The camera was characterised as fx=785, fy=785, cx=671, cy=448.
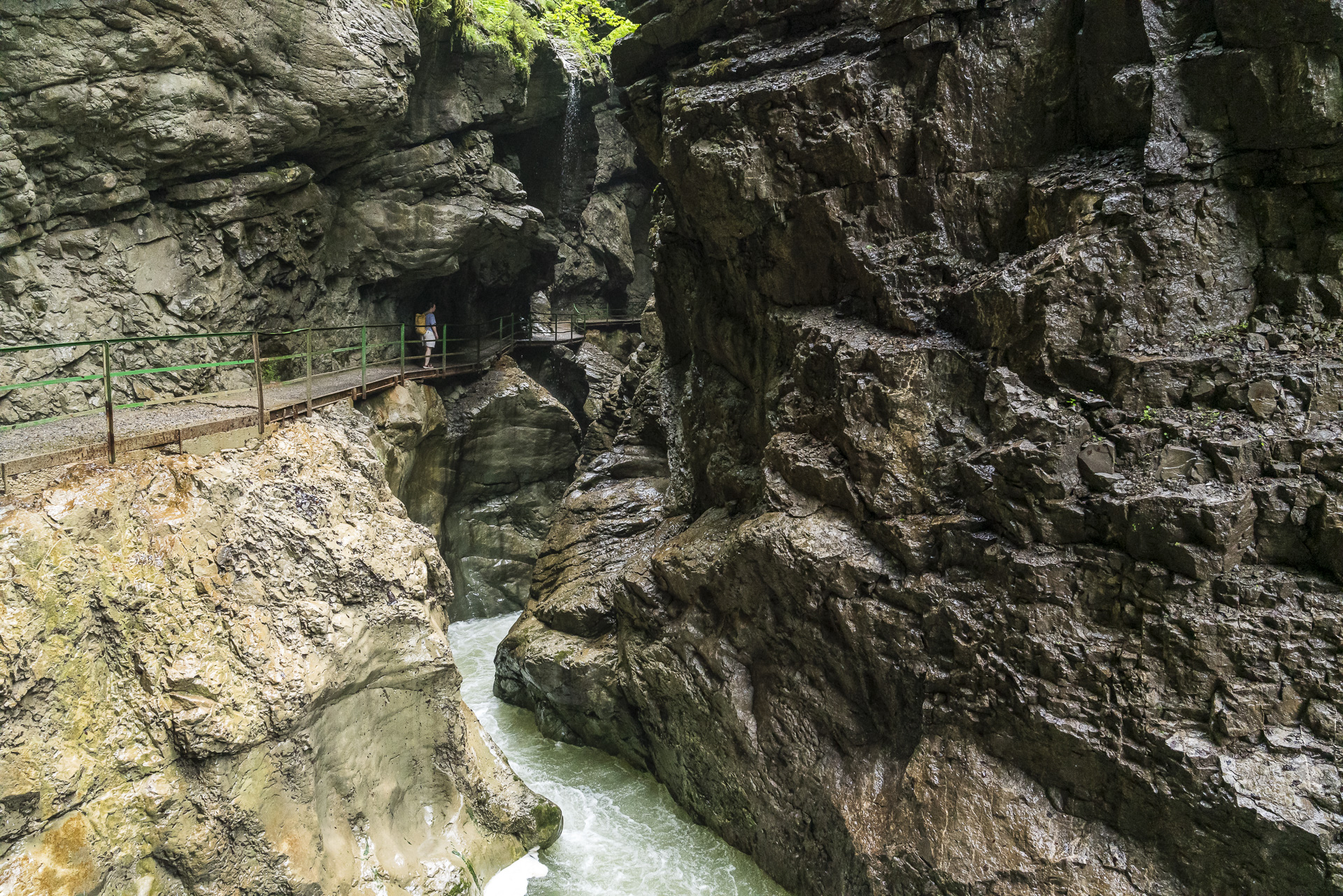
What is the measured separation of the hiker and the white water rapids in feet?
21.4

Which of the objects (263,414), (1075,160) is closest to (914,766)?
(1075,160)

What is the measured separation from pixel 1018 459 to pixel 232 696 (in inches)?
227

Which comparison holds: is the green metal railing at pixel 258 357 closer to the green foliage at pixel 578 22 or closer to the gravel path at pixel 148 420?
the gravel path at pixel 148 420

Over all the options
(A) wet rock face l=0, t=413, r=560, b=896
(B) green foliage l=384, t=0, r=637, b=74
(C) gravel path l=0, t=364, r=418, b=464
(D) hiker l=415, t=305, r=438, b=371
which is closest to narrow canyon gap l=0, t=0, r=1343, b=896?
(A) wet rock face l=0, t=413, r=560, b=896

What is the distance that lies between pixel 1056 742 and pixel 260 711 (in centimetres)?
546

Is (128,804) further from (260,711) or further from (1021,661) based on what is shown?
(1021,661)

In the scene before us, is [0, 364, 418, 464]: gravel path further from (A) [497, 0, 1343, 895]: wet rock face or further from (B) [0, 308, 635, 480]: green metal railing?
(A) [497, 0, 1343, 895]: wet rock face

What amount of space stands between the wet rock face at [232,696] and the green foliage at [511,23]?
863 centimetres

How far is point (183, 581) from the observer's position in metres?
5.31

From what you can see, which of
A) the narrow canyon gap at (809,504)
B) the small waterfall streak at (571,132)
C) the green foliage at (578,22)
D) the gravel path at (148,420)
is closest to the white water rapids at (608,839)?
the narrow canyon gap at (809,504)

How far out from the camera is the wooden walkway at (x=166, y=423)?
5.35 metres

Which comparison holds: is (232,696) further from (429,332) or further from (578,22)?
(578,22)

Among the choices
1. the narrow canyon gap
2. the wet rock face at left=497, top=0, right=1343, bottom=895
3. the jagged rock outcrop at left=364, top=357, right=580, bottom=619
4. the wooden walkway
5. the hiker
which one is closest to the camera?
the narrow canyon gap

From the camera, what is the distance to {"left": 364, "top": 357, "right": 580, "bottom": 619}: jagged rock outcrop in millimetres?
14148
